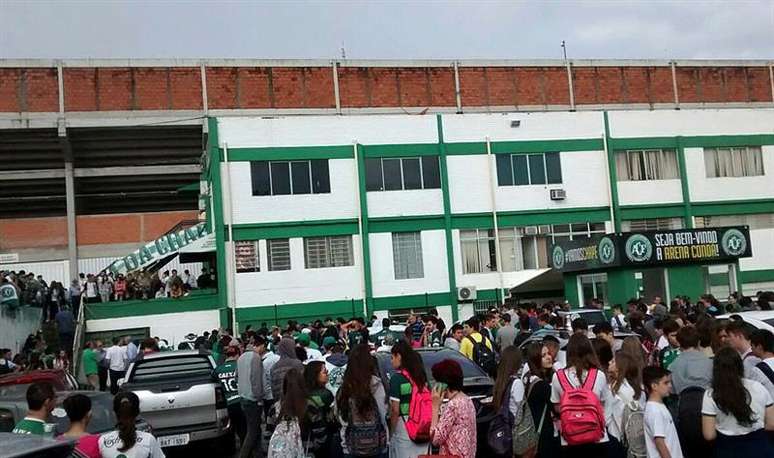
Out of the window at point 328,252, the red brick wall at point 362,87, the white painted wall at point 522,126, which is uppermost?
the red brick wall at point 362,87

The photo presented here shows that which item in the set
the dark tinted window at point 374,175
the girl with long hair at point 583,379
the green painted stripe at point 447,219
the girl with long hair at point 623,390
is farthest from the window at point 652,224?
the girl with long hair at point 583,379

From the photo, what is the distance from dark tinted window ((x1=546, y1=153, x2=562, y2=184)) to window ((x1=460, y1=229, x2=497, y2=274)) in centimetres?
375

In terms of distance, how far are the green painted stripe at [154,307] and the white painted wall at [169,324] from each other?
0.50 ft

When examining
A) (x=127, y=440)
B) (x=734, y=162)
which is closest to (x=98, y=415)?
(x=127, y=440)

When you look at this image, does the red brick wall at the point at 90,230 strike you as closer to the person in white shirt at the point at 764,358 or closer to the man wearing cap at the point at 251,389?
the man wearing cap at the point at 251,389

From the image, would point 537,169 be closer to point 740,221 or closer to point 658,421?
point 740,221

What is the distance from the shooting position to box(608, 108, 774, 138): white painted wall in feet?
126

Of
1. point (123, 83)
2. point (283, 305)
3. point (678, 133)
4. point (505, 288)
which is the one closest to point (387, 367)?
point (283, 305)

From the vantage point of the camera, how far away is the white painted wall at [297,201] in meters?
33.3

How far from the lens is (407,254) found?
35.1m

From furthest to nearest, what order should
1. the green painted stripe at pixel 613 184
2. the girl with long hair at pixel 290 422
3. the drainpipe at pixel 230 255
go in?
the green painted stripe at pixel 613 184
the drainpipe at pixel 230 255
the girl with long hair at pixel 290 422

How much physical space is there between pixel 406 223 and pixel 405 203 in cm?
83

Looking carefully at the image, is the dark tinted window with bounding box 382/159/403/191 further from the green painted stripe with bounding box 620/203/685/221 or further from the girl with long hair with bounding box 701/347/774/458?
the girl with long hair with bounding box 701/347/774/458

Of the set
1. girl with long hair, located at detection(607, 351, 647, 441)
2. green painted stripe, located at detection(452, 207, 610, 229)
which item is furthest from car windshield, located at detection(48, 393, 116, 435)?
green painted stripe, located at detection(452, 207, 610, 229)
